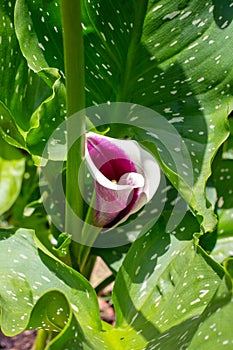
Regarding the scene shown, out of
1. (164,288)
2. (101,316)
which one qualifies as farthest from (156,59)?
(101,316)

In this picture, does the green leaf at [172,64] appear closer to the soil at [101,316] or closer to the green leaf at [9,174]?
the green leaf at [9,174]

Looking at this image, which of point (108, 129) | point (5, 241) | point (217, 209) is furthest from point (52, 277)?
point (217, 209)

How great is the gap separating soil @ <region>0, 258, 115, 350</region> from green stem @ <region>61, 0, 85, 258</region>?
41 cm

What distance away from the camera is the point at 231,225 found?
3.14 ft

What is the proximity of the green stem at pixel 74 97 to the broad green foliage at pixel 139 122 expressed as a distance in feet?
0.14

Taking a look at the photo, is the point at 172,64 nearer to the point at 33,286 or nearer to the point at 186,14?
the point at 186,14

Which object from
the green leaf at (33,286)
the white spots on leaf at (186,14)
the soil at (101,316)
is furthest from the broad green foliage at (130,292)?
the soil at (101,316)

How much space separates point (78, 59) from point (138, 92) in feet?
0.69

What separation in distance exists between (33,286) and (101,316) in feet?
1.76

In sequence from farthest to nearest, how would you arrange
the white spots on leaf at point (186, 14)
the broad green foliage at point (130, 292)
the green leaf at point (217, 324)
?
the white spots on leaf at point (186, 14)
the broad green foliage at point (130, 292)
the green leaf at point (217, 324)

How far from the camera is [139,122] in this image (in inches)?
33.8

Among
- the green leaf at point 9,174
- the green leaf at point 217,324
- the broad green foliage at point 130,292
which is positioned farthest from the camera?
the green leaf at point 9,174

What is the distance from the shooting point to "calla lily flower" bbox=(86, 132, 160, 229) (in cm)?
78

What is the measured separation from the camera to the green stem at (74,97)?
2.10 ft
